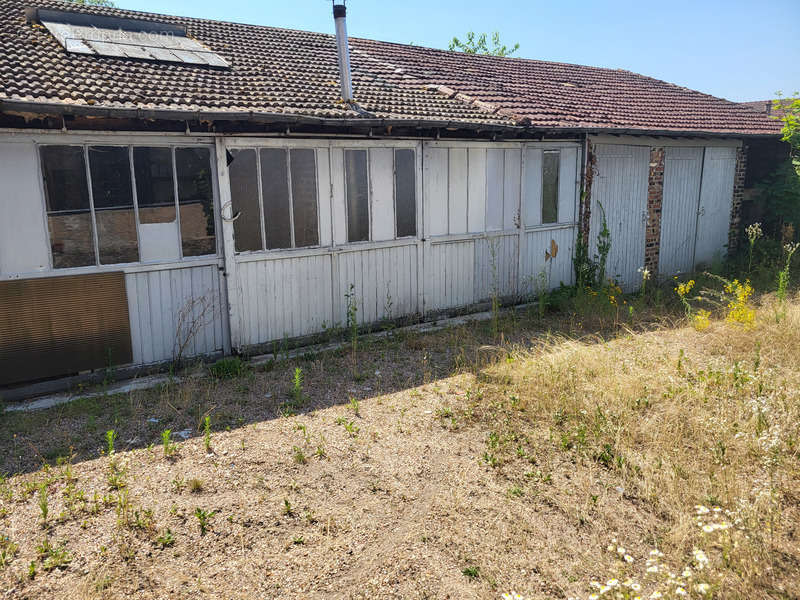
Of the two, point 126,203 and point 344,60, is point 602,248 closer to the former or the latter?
point 344,60

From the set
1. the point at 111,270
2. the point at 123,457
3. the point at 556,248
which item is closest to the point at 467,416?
the point at 123,457

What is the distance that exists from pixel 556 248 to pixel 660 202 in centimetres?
310

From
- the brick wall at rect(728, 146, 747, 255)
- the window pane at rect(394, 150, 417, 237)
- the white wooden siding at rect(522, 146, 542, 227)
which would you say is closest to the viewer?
A: the window pane at rect(394, 150, 417, 237)

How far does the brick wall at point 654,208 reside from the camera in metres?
11.5

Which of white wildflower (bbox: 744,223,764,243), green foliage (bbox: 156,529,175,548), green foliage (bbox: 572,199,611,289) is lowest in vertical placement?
green foliage (bbox: 156,529,175,548)

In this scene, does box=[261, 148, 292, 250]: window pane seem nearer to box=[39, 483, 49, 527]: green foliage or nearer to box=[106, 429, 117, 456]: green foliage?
box=[106, 429, 117, 456]: green foliage

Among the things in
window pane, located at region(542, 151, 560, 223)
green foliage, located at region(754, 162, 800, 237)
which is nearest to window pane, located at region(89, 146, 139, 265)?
window pane, located at region(542, 151, 560, 223)

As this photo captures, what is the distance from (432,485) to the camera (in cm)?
450

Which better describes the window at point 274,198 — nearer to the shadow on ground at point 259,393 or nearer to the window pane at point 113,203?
the window pane at point 113,203

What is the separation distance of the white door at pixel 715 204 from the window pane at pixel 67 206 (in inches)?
470

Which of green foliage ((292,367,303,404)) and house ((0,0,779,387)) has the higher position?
house ((0,0,779,387))

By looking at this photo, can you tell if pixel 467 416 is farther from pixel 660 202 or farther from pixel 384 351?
pixel 660 202

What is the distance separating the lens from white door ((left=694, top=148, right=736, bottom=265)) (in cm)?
1267

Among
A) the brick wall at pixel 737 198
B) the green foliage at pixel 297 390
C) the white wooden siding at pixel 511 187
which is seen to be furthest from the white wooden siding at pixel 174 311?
the brick wall at pixel 737 198
